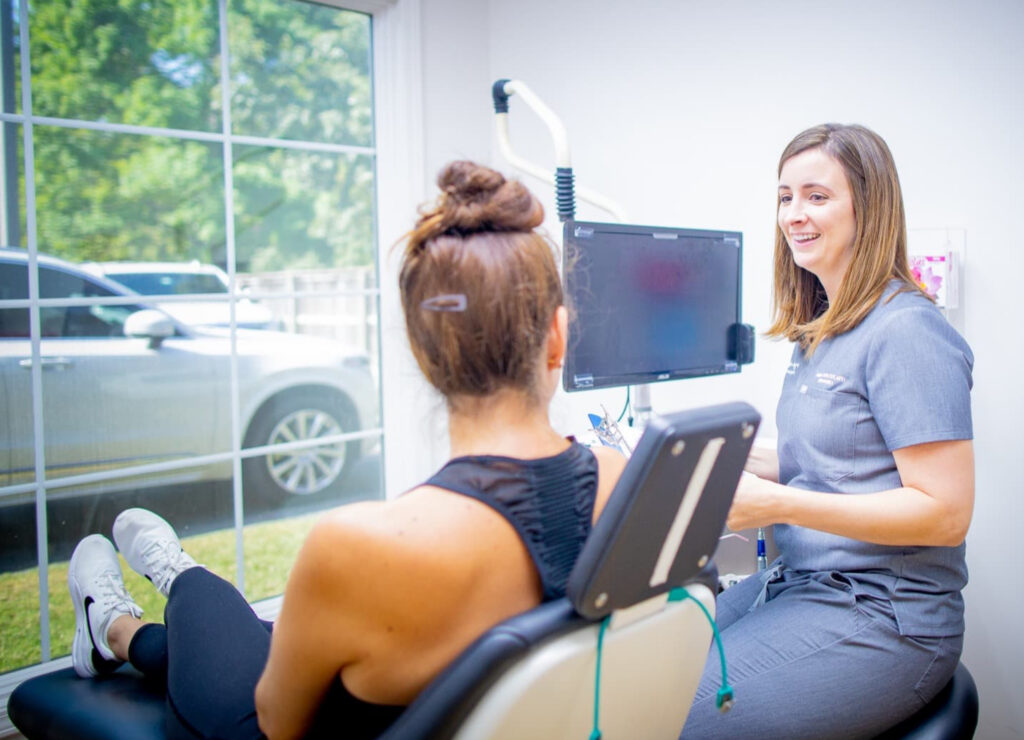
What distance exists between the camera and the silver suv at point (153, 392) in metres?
2.00

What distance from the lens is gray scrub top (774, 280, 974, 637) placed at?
123 cm

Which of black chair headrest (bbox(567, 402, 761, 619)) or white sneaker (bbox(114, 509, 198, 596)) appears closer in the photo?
black chair headrest (bbox(567, 402, 761, 619))

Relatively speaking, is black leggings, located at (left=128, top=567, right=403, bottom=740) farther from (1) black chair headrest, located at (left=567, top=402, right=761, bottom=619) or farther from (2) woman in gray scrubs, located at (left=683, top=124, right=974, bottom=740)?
(2) woman in gray scrubs, located at (left=683, top=124, right=974, bottom=740)

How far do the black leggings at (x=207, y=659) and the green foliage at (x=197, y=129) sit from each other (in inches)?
53.1

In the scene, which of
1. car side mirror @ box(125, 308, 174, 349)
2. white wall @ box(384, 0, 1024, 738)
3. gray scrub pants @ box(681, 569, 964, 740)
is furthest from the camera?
car side mirror @ box(125, 308, 174, 349)

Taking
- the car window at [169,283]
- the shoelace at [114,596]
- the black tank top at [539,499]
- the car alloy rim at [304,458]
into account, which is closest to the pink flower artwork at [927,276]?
the black tank top at [539,499]

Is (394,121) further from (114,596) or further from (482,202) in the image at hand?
(482,202)

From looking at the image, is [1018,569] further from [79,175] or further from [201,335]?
[79,175]

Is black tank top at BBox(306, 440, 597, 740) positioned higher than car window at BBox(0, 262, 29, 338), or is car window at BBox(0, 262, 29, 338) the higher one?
car window at BBox(0, 262, 29, 338)

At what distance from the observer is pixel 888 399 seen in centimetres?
125

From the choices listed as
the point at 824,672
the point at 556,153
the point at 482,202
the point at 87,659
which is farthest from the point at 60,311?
the point at 824,672

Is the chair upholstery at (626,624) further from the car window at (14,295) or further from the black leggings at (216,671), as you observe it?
the car window at (14,295)

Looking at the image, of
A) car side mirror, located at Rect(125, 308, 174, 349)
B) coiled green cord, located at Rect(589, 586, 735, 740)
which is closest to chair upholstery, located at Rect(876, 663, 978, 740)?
coiled green cord, located at Rect(589, 586, 735, 740)

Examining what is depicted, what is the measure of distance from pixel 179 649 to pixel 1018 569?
5.53ft
